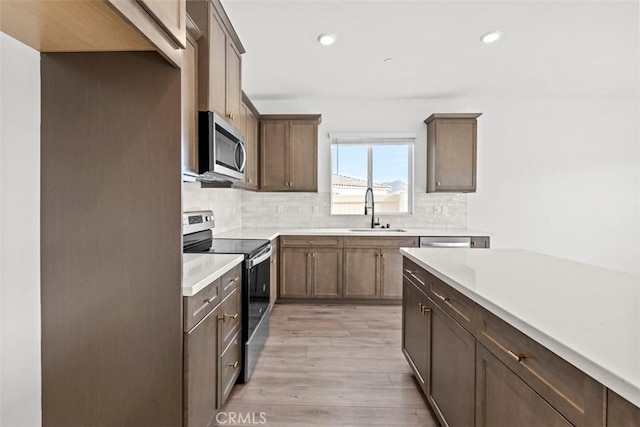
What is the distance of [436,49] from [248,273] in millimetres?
2645

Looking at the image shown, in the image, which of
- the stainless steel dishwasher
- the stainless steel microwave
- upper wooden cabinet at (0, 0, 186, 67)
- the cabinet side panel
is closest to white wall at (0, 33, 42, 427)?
the cabinet side panel

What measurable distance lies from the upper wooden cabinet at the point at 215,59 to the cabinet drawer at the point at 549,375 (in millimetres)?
1803

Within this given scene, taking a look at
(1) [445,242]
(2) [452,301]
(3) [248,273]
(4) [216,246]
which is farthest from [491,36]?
(4) [216,246]

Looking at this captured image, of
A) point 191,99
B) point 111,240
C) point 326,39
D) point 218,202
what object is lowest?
point 111,240

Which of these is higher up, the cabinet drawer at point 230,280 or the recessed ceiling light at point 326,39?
the recessed ceiling light at point 326,39

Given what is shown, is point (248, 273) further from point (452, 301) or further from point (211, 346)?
point (452, 301)

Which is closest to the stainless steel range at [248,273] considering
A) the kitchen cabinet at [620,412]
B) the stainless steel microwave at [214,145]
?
the stainless steel microwave at [214,145]

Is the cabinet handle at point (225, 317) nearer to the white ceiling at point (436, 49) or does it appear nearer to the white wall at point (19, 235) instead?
the white wall at point (19, 235)

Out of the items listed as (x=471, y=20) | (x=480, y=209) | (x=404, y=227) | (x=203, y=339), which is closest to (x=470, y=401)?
(x=203, y=339)

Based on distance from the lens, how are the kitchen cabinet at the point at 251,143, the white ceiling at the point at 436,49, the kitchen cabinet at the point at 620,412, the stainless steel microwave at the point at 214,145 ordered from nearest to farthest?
the kitchen cabinet at the point at 620,412
the stainless steel microwave at the point at 214,145
the white ceiling at the point at 436,49
the kitchen cabinet at the point at 251,143

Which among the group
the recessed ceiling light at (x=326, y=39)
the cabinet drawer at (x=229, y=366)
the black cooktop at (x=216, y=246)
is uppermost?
the recessed ceiling light at (x=326, y=39)

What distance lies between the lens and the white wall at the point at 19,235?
1.09 m

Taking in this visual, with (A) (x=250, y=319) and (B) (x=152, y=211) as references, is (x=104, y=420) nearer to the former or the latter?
(B) (x=152, y=211)

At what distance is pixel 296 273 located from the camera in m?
3.84
